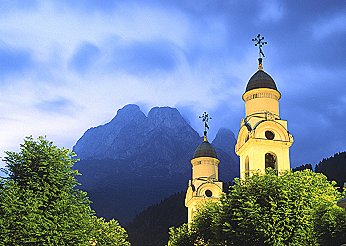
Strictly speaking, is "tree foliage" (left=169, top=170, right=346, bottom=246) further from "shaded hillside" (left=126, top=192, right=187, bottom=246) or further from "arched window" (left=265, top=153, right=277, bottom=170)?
"shaded hillside" (left=126, top=192, right=187, bottom=246)

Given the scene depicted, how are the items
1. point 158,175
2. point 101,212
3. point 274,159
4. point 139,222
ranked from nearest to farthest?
point 274,159 < point 139,222 < point 101,212 < point 158,175

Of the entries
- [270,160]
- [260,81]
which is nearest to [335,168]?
[270,160]

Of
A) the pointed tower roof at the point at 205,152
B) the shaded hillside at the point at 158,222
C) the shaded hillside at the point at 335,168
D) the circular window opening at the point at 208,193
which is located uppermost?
the shaded hillside at the point at 335,168

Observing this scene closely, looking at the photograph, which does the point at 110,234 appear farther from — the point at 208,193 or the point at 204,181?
the point at 208,193

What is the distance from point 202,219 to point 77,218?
16.8 metres

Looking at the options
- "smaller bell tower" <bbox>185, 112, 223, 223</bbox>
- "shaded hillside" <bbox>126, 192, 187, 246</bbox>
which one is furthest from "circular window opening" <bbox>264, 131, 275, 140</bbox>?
"shaded hillside" <bbox>126, 192, 187, 246</bbox>

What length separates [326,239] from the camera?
29.2m

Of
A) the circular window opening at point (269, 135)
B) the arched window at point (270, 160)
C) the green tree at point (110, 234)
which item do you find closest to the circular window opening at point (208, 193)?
the green tree at point (110, 234)

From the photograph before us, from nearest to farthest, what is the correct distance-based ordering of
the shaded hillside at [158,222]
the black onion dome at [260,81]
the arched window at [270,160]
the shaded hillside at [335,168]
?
1. the arched window at [270,160]
2. the black onion dome at [260,81]
3. the shaded hillside at [335,168]
4. the shaded hillside at [158,222]

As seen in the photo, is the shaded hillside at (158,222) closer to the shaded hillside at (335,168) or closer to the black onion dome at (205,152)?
the shaded hillside at (335,168)

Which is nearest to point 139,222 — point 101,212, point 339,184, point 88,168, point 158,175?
point 101,212

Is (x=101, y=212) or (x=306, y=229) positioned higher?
(x=101, y=212)

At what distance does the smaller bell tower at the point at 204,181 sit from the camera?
56.5 metres

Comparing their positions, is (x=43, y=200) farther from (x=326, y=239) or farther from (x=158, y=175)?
(x=158, y=175)
